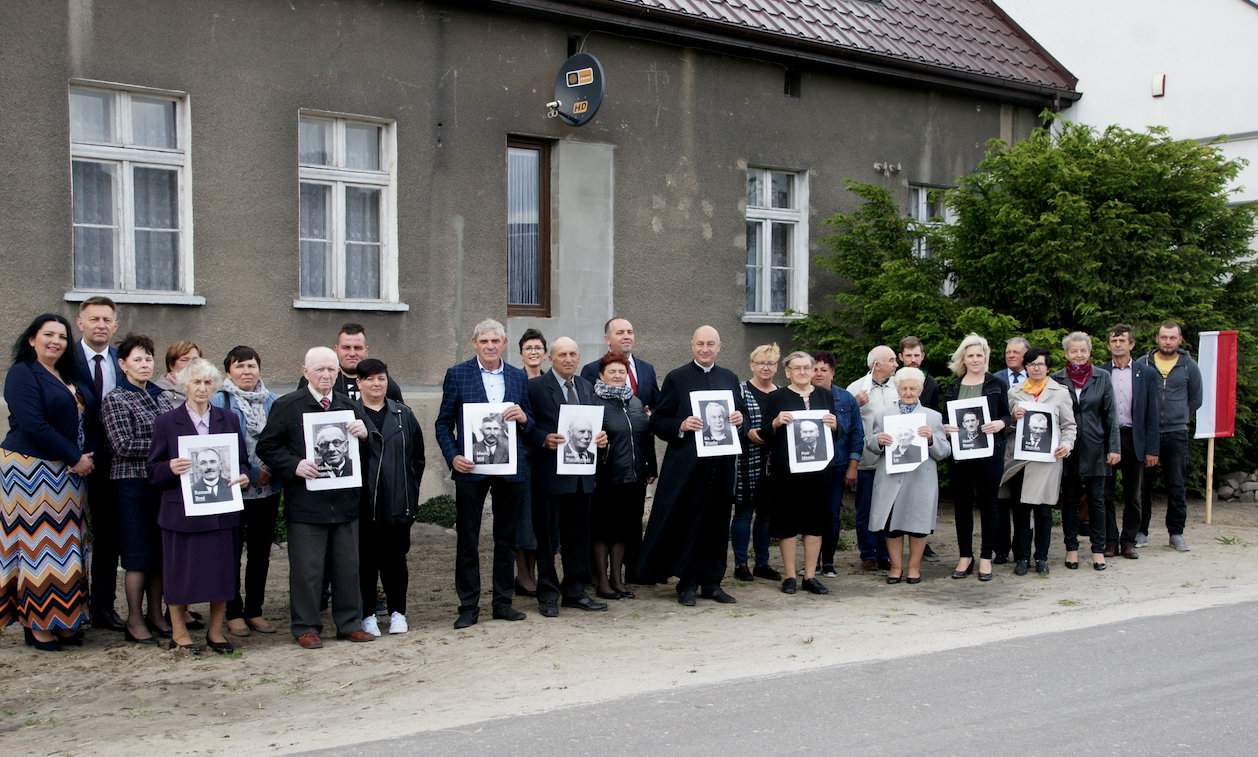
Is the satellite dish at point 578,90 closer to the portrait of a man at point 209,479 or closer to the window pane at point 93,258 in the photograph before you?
the window pane at point 93,258

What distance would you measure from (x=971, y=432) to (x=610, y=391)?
3.01 metres

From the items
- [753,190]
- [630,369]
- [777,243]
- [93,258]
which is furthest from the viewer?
[777,243]

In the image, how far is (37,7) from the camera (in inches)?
417

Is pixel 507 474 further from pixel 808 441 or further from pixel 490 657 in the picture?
pixel 808 441

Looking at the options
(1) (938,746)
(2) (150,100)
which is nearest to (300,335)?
(2) (150,100)

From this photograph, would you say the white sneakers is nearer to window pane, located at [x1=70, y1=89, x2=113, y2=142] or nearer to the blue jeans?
the blue jeans

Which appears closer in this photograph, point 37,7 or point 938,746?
point 938,746

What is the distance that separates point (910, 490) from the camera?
390 inches

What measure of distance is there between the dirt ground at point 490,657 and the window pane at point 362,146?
431 cm

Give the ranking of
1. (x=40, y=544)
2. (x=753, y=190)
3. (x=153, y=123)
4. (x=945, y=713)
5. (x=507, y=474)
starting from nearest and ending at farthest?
1. (x=945, y=713)
2. (x=40, y=544)
3. (x=507, y=474)
4. (x=153, y=123)
5. (x=753, y=190)

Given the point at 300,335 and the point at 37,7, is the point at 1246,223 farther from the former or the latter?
the point at 37,7

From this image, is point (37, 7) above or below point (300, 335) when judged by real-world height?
above

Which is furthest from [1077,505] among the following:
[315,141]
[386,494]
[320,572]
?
[315,141]

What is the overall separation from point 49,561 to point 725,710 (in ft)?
13.5
